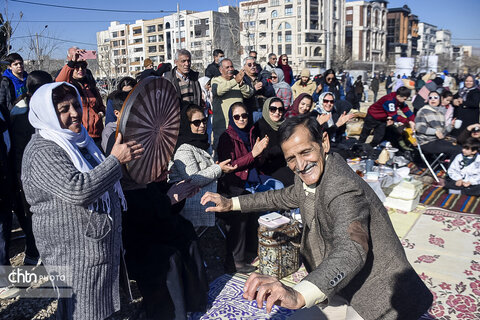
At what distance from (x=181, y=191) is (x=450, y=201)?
4.66 m

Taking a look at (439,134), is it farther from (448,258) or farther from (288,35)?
(288,35)

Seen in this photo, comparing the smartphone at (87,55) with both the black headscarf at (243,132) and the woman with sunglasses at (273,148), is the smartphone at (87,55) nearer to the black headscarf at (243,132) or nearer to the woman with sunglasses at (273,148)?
the black headscarf at (243,132)

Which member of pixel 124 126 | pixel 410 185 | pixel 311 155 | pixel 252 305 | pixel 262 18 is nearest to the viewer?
pixel 311 155

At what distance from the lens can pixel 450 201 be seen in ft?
19.5

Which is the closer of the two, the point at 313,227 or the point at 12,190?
the point at 313,227

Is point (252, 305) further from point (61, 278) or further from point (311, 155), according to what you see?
point (311, 155)

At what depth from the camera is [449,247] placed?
4.48 m

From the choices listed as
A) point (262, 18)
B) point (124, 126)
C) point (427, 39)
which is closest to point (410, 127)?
point (124, 126)

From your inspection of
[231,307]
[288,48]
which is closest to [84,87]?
[231,307]

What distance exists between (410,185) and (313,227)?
4.21 metres

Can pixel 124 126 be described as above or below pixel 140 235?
above

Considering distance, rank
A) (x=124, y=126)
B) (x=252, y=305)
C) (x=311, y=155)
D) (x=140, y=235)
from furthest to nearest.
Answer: (x=252, y=305) → (x=140, y=235) → (x=124, y=126) → (x=311, y=155)

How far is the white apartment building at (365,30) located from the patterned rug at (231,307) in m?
84.8
